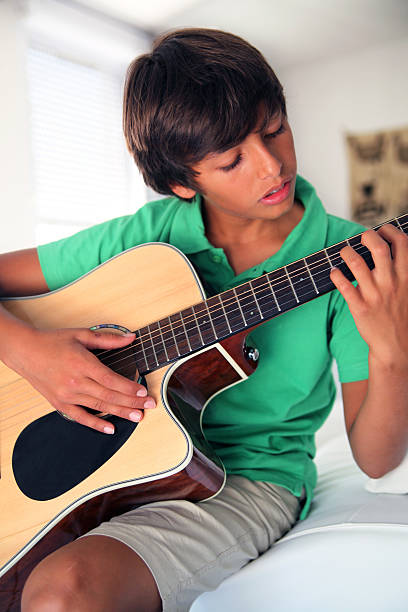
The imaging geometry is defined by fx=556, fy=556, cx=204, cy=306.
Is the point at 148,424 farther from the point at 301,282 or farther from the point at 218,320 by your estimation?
the point at 301,282

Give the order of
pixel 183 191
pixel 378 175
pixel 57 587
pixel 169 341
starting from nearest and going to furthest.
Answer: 1. pixel 57 587
2. pixel 169 341
3. pixel 183 191
4. pixel 378 175

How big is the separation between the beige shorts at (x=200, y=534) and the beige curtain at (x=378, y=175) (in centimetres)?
277

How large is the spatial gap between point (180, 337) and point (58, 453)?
0.85ft

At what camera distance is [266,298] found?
2.70 feet

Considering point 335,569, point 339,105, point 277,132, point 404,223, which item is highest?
point 339,105

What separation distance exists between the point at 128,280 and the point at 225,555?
18.6 inches

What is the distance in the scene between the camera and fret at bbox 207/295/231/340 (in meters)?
0.84

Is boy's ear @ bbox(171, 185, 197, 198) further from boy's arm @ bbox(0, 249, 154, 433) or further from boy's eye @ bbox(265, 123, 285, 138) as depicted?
boy's arm @ bbox(0, 249, 154, 433)

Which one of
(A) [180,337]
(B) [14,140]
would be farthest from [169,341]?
(B) [14,140]

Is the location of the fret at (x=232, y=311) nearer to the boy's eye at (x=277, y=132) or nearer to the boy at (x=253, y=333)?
the boy at (x=253, y=333)

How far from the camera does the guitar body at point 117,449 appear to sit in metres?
0.81

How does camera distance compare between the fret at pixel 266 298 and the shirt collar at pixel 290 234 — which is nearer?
the fret at pixel 266 298

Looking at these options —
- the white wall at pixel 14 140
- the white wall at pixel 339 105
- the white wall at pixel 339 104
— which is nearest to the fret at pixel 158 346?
the white wall at pixel 14 140

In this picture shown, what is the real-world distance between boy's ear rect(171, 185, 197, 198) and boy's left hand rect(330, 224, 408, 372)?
404 mm
